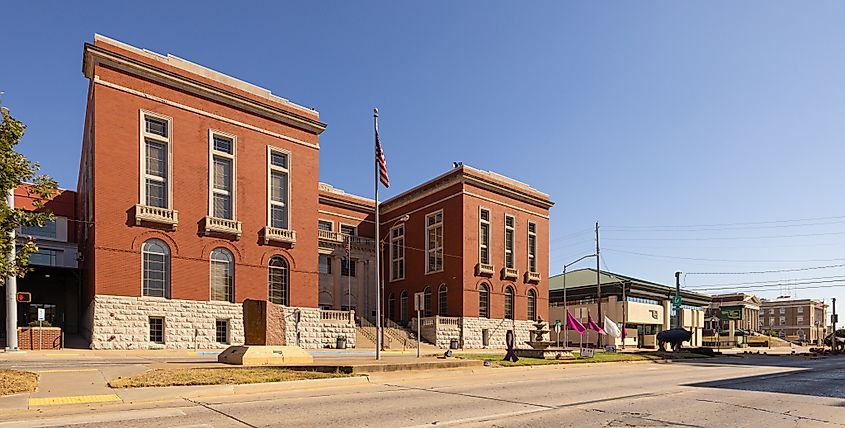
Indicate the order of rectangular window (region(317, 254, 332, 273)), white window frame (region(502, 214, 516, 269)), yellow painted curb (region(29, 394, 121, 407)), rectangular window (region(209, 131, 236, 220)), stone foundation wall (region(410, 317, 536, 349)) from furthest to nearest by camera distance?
rectangular window (region(317, 254, 332, 273)), white window frame (region(502, 214, 516, 269)), stone foundation wall (region(410, 317, 536, 349)), rectangular window (region(209, 131, 236, 220)), yellow painted curb (region(29, 394, 121, 407))

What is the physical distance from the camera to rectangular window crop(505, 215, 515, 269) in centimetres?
5475

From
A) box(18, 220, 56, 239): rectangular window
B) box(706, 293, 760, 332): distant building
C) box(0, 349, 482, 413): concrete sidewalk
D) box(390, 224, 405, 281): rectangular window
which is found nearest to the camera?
box(0, 349, 482, 413): concrete sidewalk

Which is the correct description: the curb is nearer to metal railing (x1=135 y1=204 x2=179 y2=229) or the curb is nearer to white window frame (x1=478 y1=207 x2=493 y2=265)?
metal railing (x1=135 y1=204 x2=179 y2=229)

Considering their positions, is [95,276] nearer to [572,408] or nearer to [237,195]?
[237,195]

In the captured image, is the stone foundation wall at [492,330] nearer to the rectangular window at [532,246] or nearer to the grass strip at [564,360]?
the rectangular window at [532,246]

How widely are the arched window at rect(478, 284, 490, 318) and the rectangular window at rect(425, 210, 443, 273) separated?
4004mm

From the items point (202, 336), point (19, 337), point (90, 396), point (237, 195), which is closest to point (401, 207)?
point (237, 195)

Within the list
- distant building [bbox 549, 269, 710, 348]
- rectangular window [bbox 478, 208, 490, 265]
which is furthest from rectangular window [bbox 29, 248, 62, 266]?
distant building [bbox 549, 269, 710, 348]

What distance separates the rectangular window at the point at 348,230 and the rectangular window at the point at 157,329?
25337 mm

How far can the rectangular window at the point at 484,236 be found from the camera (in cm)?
5175

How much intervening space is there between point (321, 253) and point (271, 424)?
44708mm

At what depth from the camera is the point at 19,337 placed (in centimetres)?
3002

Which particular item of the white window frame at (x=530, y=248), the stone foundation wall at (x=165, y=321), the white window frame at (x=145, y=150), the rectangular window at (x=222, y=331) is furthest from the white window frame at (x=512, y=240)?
the white window frame at (x=145, y=150)

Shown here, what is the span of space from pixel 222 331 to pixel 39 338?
991 cm
